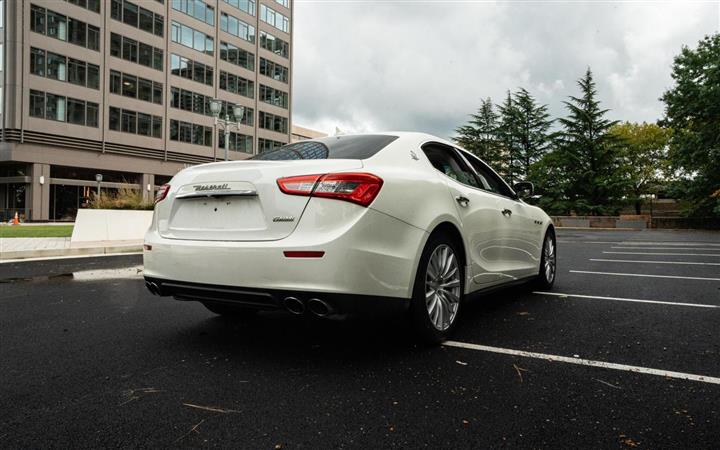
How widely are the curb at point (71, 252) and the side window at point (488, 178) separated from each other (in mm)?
9453

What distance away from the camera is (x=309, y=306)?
2820 mm

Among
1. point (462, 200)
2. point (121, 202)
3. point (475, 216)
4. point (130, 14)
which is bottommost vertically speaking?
point (475, 216)

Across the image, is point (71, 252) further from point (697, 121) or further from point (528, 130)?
point (528, 130)

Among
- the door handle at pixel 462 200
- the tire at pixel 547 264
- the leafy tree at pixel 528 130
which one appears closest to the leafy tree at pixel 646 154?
the leafy tree at pixel 528 130

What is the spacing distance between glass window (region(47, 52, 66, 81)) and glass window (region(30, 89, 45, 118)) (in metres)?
1.61

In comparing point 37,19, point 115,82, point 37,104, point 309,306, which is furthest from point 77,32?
point 309,306

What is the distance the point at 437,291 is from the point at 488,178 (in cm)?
180

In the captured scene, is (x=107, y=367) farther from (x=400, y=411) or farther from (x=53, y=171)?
(x=53, y=171)

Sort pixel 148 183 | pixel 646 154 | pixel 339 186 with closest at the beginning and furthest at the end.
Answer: pixel 339 186
pixel 148 183
pixel 646 154

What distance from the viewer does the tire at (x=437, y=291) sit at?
3.25 m

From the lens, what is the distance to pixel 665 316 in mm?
4527

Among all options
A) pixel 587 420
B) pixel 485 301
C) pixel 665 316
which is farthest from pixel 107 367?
pixel 665 316

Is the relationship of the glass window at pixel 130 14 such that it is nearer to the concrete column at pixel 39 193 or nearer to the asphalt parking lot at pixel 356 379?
the concrete column at pixel 39 193

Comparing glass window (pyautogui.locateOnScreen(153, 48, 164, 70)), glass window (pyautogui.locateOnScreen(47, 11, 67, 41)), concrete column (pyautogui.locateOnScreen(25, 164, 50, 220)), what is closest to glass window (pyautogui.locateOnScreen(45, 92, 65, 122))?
concrete column (pyautogui.locateOnScreen(25, 164, 50, 220))
